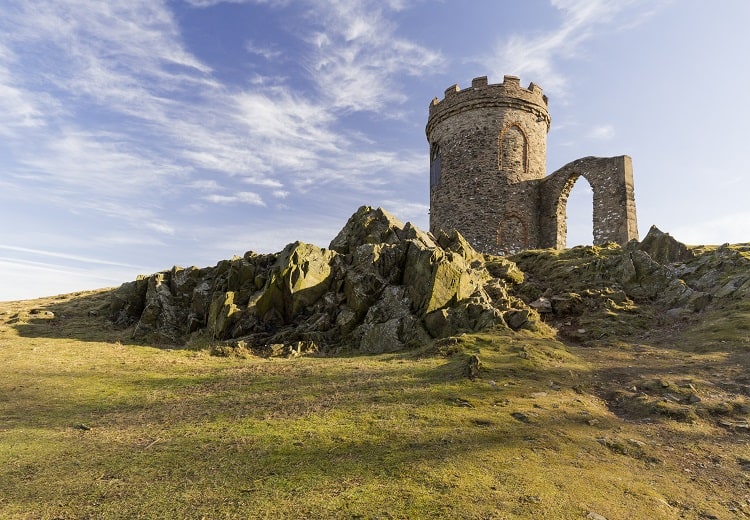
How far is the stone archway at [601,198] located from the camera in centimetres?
2642

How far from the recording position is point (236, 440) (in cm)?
753

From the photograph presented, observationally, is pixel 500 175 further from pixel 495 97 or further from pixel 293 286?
pixel 293 286

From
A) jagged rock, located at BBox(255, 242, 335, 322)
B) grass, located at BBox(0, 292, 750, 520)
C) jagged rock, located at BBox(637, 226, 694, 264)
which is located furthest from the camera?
jagged rock, located at BBox(637, 226, 694, 264)

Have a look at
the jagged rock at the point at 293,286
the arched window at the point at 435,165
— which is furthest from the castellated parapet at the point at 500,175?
the jagged rock at the point at 293,286

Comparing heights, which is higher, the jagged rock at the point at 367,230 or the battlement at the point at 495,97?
the battlement at the point at 495,97

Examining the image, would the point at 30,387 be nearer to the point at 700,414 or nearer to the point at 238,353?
the point at 238,353

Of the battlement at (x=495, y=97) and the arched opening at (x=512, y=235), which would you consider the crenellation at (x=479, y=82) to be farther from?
the arched opening at (x=512, y=235)

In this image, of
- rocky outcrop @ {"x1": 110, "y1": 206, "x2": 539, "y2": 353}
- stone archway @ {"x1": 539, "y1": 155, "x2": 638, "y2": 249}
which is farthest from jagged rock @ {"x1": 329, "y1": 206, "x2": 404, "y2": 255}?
stone archway @ {"x1": 539, "y1": 155, "x2": 638, "y2": 249}

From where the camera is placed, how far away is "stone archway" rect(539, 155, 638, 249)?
26422mm

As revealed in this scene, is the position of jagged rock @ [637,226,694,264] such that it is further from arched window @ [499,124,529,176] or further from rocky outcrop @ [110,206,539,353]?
arched window @ [499,124,529,176]

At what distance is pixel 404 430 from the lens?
25.6 feet

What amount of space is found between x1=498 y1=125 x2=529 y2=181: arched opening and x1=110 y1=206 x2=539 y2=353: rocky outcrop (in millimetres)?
11857

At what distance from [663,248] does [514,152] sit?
1372 centimetres

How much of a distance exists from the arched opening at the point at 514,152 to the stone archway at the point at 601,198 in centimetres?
219
